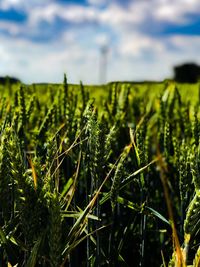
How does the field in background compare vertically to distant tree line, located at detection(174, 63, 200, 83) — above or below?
below

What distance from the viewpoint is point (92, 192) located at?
1.21 meters

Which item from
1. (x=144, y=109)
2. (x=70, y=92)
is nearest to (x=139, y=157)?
(x=70, y=92)

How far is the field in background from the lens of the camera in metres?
0.96

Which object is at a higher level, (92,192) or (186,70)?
(186,70)

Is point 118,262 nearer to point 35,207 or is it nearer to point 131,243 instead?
point 131,243

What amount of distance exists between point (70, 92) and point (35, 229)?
4.64 ft

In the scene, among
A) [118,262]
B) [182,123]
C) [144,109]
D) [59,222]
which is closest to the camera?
[59,222]

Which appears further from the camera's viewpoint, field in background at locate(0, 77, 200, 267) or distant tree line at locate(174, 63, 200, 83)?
distant tree line at locate(174, 63, 200, 83)

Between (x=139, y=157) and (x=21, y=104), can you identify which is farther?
(x=21, y=104)

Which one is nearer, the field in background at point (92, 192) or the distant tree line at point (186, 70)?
the field in background at point (92, 192)

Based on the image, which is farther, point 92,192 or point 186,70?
point 186,70

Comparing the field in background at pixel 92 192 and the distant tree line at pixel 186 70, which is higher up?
the distant tree line at pixel 186 70

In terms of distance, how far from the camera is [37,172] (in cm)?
102

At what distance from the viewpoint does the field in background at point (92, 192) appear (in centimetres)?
96
